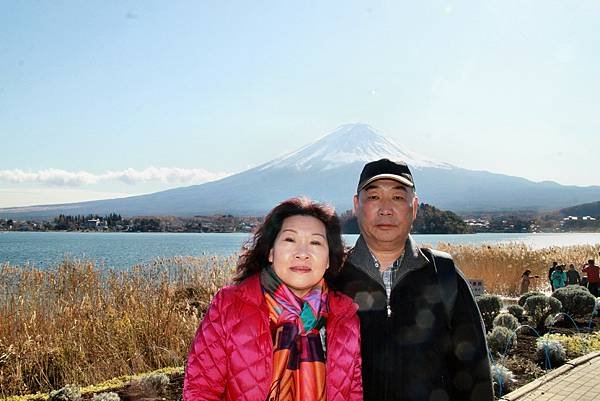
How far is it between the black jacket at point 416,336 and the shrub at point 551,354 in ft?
15.7

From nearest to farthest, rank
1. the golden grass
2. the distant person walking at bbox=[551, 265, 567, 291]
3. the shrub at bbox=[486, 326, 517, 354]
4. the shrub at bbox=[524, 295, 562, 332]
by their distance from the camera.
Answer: the golden grass
the shrub at bbox=[486, 326, 517, 354]
the shrub at bbox=[524, 295, 562, 332]
the distant person walking at bbox=[551, 265, 567, 291]

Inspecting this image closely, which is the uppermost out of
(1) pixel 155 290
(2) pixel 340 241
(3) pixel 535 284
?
(2) pixel 340 241

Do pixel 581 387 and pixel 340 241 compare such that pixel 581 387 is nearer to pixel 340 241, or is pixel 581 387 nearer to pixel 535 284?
pixel 340 241

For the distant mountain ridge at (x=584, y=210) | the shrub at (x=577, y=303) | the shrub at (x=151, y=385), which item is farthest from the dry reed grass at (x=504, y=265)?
the distant mountain ridge at (x=584, y=210)

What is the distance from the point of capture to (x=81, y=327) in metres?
6.88

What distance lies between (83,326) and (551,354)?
5394 mm

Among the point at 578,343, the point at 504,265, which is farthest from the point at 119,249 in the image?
the point at 578,343

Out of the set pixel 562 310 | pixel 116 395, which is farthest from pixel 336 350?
pixel 562 310

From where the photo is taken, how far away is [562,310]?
412 inches

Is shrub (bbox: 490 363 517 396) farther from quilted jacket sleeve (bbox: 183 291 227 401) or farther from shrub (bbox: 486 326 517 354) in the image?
quilted jacket sleeve (bbox: 183 291 227 401)

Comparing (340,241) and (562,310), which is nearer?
(340,241)

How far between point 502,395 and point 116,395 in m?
3.44

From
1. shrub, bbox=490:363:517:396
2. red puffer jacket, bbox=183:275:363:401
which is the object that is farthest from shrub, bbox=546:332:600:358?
red puffer jacket, bbox=183:275:363:401

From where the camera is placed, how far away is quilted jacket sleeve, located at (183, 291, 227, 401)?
7.33 ft
